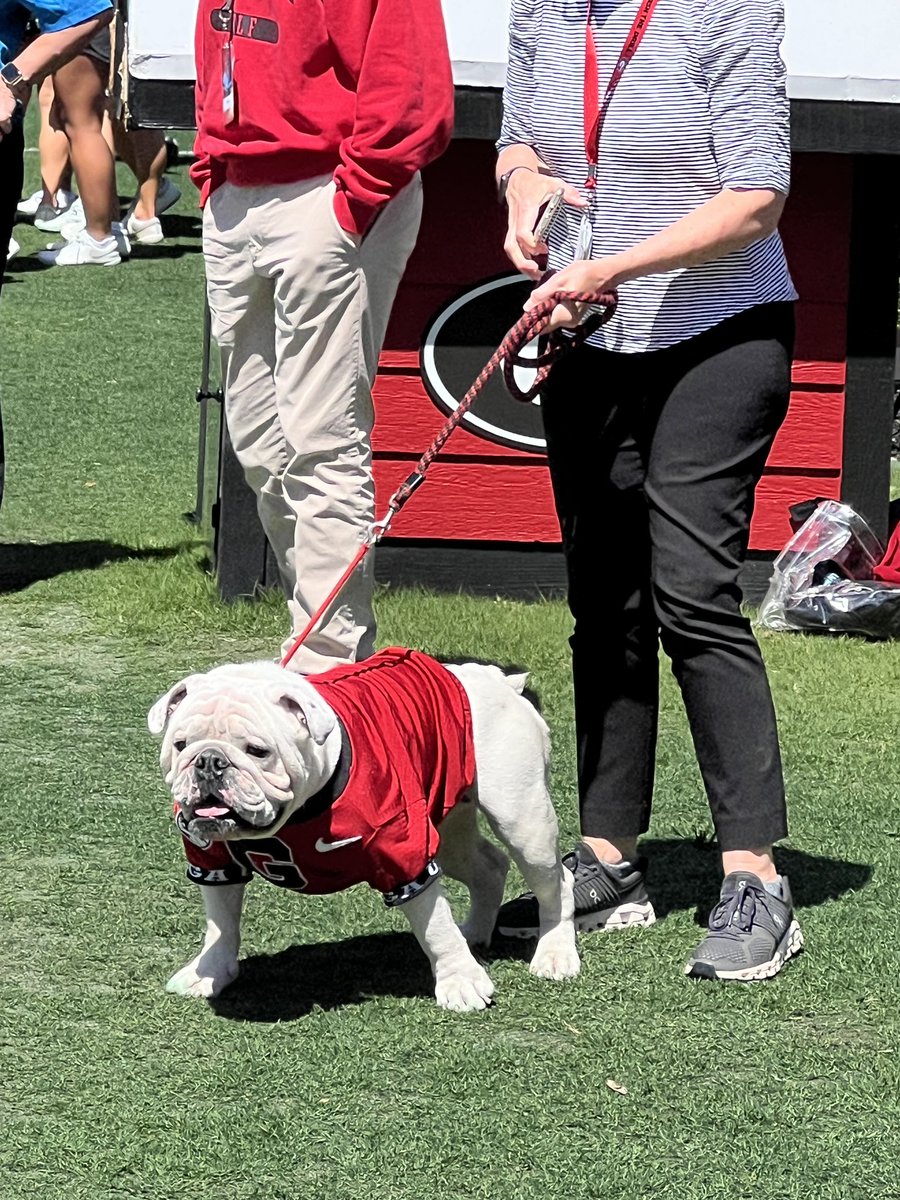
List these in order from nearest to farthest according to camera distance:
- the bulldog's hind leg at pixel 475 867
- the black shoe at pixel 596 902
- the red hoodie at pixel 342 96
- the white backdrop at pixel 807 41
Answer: the bulldog's hind leg at pixel 475 867 < the black shoe at pixel 596 902 < the red hoodie at pixel 342 96 < the white backdrop at pixel 807 41

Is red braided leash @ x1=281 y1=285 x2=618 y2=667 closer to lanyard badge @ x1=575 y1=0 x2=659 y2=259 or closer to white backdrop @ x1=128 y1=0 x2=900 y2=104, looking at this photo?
lanyard badge @ x1=575 y1=0 x2=659 y2=259

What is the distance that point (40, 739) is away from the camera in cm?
477

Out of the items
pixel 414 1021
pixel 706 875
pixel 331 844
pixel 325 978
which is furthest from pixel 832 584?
pixel 331 844

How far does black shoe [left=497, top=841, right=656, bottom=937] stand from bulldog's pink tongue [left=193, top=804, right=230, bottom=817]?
919 millimetres

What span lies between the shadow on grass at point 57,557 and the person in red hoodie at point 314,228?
190 centimetres

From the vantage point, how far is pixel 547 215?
339 cm

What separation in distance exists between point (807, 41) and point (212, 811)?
354 centimetres

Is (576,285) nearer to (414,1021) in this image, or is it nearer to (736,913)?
(736,913)

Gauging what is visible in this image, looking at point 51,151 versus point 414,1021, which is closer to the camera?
point 414,1021

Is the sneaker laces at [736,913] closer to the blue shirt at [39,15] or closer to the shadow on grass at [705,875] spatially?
the shadow on grass at [705,875]

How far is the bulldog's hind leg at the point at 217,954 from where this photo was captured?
3.25 metres

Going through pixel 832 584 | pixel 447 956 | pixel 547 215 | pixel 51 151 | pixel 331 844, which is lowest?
pixel 51 151

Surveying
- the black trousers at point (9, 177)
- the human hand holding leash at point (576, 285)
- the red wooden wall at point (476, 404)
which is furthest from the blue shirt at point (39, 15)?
the human hand holding leash at point (576, 285)

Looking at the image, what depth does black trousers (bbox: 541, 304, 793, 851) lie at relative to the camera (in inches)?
132
